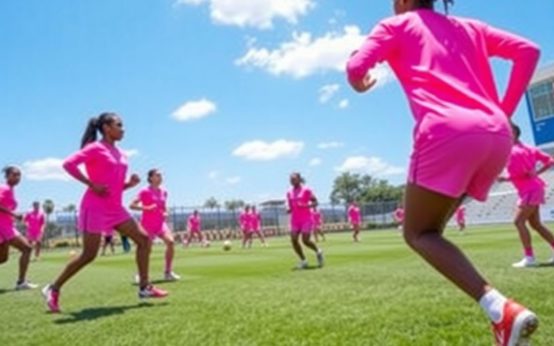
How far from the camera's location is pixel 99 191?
25.4 ft

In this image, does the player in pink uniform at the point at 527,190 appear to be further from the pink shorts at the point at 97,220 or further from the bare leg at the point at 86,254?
the bare leg at the point at 86,254

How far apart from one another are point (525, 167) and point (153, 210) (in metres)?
7.47

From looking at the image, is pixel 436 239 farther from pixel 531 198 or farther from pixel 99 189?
pixel 531 198

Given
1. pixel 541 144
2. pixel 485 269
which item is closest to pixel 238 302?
pixel 485 269

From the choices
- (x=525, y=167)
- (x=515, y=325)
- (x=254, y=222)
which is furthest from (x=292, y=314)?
(x=254, y=222)

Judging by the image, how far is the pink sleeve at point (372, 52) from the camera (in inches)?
132

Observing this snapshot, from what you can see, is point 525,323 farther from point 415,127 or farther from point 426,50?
point 426,50

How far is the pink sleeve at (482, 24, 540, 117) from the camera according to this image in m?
3.64

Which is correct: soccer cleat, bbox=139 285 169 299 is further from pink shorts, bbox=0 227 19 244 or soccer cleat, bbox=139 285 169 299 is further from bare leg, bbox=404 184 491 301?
bare leg, bbox=404 184 491 301

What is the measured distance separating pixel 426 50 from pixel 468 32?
343 millimetres

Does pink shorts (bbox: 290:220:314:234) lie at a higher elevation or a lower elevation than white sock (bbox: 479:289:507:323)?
higher

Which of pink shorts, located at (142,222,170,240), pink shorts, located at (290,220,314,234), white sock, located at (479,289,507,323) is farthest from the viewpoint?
pink shorts, located at (290,220,314,234)

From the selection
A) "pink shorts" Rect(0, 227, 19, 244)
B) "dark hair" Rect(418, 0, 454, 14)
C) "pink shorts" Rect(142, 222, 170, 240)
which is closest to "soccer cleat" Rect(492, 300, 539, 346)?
"dark hair" Rect(418, 0, 454, 14)

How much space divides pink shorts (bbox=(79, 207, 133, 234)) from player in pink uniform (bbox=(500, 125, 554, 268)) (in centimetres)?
611
